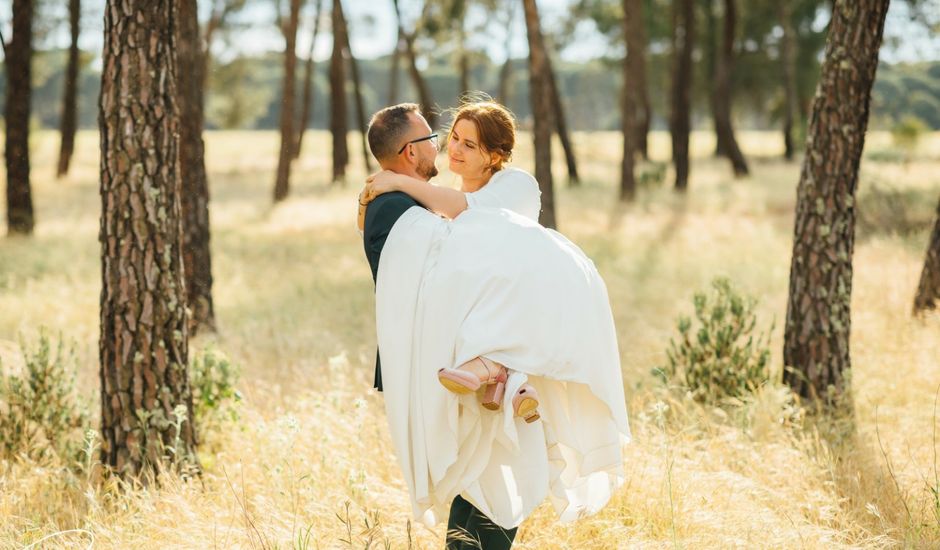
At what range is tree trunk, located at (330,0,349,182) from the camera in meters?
22.7

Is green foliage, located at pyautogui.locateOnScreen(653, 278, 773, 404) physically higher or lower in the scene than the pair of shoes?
lower

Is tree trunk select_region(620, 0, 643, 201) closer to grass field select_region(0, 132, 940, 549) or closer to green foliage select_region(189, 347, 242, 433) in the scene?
grass field select_region(0, 132, 940, 549)

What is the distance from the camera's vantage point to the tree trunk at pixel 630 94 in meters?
18.1

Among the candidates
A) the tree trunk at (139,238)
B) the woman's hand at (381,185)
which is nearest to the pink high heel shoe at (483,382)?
the woman's hand at (381,185)

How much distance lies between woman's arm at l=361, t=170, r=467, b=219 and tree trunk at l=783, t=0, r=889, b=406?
345 centimetres

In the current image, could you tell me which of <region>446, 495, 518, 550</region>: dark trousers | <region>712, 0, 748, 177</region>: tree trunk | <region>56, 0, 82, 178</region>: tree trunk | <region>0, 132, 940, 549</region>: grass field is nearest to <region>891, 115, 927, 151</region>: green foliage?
<region>712, 0, 748, 177</region>: tree trunk

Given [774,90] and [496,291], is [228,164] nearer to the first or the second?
[774,90]

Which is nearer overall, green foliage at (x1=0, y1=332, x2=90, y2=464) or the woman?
the woman

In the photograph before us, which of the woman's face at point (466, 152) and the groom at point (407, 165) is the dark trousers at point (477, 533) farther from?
the woman's face at point (466, 152)

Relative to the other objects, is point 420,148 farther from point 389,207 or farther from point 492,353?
point 492,353

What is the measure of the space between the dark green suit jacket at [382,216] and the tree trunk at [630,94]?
15.9 metres

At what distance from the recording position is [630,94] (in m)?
18.9

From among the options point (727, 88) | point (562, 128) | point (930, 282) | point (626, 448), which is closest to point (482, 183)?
point (626, 448)

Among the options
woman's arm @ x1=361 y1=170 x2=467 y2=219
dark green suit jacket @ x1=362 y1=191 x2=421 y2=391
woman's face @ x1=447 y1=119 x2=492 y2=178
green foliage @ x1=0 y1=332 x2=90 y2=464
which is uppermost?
woman's face @ x1=447 y1=119 x2=492 y2=178
